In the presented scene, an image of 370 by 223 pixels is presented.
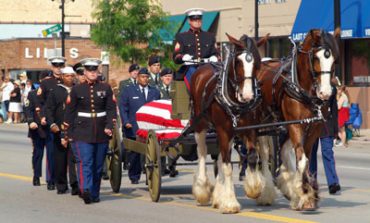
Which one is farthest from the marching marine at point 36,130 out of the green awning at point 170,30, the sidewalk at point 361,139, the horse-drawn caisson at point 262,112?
the green awning at point 170,30

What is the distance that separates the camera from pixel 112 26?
1757 inches

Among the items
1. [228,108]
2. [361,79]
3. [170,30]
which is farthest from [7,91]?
[228,108]

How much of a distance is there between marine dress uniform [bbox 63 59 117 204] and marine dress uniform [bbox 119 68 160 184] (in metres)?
2.54

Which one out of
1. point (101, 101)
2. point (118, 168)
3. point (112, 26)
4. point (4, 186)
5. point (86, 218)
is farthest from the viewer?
point (112, 26)

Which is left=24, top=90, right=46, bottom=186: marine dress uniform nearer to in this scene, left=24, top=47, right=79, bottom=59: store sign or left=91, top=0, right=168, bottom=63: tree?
left=91, top=0, right=168, bottom=63: tree

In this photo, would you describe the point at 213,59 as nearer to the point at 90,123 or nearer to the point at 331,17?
the point at 90,123

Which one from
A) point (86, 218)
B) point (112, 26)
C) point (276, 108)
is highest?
point (112, 26)

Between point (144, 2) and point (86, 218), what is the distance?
32.0 metres

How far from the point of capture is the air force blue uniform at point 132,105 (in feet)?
57.5

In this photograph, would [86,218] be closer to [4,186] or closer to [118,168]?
[118,168]

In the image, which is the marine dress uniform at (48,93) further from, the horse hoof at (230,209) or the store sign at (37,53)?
the store sign at (37,53)

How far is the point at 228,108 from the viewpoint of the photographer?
13.4 m

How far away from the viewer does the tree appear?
146 feet

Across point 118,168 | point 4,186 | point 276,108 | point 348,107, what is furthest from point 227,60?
point 348,107
